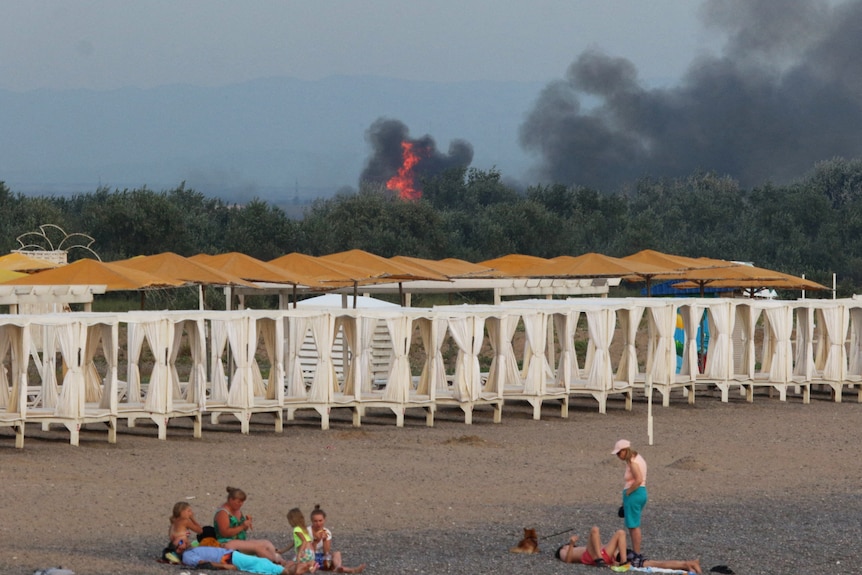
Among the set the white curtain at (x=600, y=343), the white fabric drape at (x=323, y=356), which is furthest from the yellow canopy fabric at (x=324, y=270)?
the white curtain at (x=600, y=343)

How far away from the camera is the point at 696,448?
2003cm

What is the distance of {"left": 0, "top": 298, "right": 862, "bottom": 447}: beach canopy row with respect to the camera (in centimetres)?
1888

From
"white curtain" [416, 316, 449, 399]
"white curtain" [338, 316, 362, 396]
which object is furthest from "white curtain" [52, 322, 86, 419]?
"white curtain" [416, 316, 449, 399]

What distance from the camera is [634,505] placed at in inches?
471

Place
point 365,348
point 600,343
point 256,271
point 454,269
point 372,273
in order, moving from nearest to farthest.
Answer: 1. point 365,348
2. point 600,343
3. point 256,271
4. point 372,273
5. point 454,269

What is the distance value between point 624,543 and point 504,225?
50.8 m

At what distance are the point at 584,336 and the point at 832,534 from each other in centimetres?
2779

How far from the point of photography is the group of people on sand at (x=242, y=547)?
36.8 ft

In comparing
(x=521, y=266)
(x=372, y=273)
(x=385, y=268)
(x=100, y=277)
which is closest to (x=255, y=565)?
Result: (x=100, y=277)

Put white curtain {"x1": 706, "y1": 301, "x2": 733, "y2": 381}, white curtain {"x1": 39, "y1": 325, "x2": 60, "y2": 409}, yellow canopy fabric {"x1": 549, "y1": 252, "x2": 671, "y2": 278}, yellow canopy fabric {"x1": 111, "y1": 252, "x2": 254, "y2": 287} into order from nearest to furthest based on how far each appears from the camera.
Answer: white curtain {"x1": 39, "y1": 325, "x2": 60, "y2": 409} < yellow canopy fabric {"x1": 111, "y1": 252, "x2": 254, "y2": 287} < white curtain {"x1": 706, "y1": 301, "x2": 733, "y2": 381} < yellow canopy fabric {"x1": 549, "y1": 252, "x2": 671, "y2": 278}

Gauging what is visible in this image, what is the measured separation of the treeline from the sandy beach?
28.7 m

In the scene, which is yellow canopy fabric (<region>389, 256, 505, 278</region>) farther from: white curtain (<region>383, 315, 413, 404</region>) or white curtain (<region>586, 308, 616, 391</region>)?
white curtain (<region>383, 315, 413, 404</region>)

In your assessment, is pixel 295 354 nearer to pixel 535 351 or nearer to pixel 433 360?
pixel 433 360

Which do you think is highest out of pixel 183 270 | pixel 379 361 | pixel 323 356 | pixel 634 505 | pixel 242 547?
pixel 183 270
